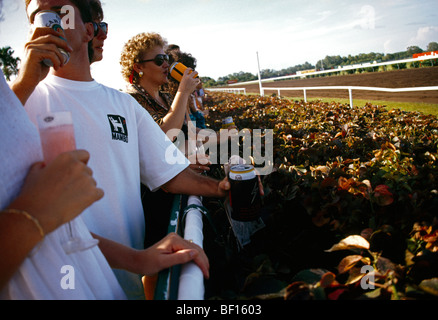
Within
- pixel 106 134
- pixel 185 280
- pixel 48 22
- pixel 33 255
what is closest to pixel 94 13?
pixel 48 22

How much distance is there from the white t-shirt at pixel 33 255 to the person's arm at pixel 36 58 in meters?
0.44

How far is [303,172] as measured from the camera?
2.01 m

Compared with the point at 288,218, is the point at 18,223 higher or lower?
higher

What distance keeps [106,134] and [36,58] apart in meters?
0.47

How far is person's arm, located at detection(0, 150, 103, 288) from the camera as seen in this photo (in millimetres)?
701

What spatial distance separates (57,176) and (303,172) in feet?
5.25

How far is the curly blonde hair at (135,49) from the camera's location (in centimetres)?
310

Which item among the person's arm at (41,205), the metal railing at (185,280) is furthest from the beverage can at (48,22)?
the metal railing at (185,280)

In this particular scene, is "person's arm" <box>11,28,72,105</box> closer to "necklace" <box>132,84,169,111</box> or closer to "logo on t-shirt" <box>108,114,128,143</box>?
"logo on t-shirt" <box>108,114,128,143</box>

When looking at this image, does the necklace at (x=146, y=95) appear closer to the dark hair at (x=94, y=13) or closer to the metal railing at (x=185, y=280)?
the dark hair at (x=94, y=13)

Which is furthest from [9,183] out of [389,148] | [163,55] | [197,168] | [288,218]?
[163,55]

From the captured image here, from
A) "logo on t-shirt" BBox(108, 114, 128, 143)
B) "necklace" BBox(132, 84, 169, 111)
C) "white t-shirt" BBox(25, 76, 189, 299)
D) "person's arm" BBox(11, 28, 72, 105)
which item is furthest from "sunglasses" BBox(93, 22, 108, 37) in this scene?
"necklace" BBox(132, 84, 169, 111)

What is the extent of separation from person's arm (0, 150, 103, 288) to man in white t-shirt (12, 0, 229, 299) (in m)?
0.50

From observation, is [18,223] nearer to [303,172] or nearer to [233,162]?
[233,162]
